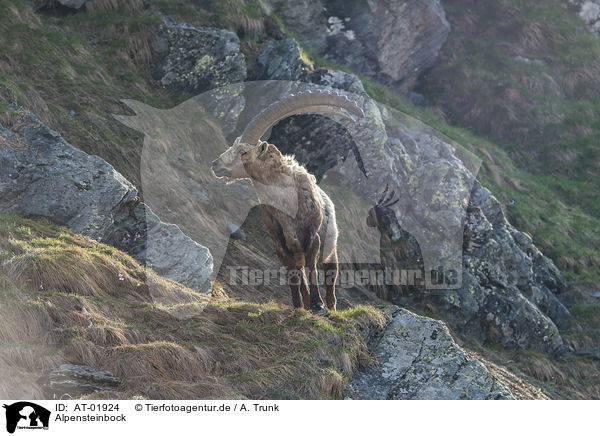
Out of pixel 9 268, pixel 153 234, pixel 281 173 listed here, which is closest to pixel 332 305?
pixel 281 173

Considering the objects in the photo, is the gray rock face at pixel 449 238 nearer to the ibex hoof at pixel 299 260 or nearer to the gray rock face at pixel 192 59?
the gray rock face at pixel 192 59

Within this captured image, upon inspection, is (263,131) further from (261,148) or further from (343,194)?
(343,194)

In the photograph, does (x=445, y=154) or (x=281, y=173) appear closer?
(x=281, y=173)

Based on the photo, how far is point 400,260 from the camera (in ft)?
51.8

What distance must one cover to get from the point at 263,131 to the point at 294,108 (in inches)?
29.5

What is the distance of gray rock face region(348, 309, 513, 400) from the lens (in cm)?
713

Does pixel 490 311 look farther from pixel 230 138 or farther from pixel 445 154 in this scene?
pixel 230 138

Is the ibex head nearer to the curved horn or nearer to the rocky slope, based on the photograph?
the curved horn

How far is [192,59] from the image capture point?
1582 cm

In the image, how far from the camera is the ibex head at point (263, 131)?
28.6 feet

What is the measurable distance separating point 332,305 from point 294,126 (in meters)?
7.48

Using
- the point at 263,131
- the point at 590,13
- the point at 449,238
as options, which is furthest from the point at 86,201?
the point at 590,13
